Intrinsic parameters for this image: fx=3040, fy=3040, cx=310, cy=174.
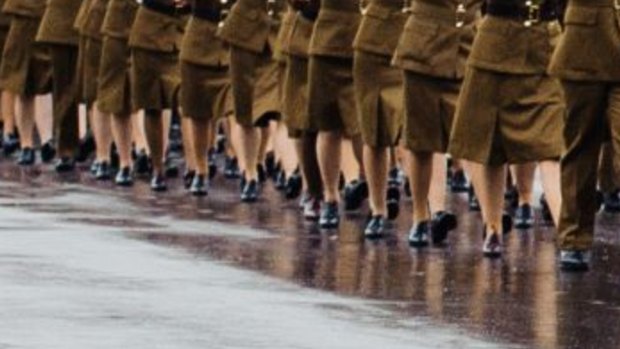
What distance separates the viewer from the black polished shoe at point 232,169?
76.7 feet

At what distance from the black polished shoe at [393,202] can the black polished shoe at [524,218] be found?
826 millimetres

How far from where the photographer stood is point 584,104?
1572 centimetres

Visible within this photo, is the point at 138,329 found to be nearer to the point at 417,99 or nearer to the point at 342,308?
the point at 342,308

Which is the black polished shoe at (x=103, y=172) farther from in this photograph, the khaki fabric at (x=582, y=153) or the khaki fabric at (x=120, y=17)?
the khaki fabric at (x=582, y=153)

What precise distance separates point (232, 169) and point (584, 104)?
317 inches

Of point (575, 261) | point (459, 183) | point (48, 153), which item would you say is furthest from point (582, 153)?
point (48, 153)

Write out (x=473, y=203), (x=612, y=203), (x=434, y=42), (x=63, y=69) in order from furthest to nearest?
(x=63, y=69), (x=473, y=203), (x=612, y=203), (x=434, y=42)

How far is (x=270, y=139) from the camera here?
23.5m

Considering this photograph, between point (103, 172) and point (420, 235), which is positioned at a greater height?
point (103, 172)

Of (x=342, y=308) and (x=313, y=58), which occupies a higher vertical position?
(x=313, y=58)

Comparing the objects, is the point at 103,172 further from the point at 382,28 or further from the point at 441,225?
the point at 441,225

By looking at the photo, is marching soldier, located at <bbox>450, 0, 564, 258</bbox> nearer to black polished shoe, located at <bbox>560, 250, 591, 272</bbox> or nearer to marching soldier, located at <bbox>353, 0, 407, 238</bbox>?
black polished shoe, located at <bbox>560, 250, 591, 272</bbox>

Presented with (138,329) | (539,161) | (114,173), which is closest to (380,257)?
(539,161)

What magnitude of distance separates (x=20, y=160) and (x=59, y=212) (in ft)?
16.8
